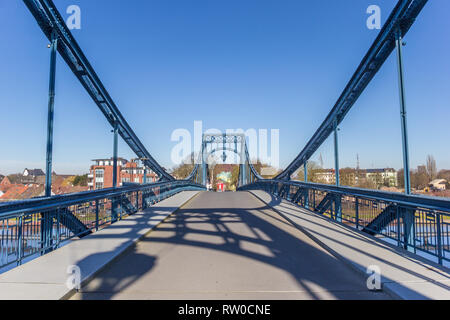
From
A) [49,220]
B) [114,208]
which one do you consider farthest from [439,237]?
[114,208]

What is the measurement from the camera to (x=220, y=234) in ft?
21.4

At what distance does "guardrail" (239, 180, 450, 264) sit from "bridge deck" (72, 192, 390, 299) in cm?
142

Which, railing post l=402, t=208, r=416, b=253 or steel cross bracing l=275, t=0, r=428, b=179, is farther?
steel cross bracing l=275, t=0, r=428, b=179

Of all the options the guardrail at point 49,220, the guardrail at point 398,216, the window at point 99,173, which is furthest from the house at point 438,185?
the window at point 99,173

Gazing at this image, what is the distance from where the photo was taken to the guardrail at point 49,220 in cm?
407

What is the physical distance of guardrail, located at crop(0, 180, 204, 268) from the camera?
13.3ft

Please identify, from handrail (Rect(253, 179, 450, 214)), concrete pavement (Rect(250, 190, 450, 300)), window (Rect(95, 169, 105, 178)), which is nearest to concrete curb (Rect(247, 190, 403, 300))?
concrete pavement (Rect(250, 190, 450, 300))

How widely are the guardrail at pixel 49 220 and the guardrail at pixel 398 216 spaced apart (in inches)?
242

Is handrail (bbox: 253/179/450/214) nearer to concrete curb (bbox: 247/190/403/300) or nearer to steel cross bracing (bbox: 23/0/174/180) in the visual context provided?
concrete curb (bbox: 247/190/403/300)

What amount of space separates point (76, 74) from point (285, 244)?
763 centimetres

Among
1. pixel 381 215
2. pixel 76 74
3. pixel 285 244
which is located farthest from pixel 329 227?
pixel 76 74

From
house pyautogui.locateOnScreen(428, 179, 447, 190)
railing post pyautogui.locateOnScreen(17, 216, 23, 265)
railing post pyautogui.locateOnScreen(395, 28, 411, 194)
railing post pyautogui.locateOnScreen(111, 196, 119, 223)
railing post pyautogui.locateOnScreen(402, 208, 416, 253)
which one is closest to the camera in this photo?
railing post pyautogui.locateOnScreen(17, 216, 23, 265)

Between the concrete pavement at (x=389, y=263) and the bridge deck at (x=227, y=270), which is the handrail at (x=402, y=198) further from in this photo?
the bridge deck at (x=227, y=270)
